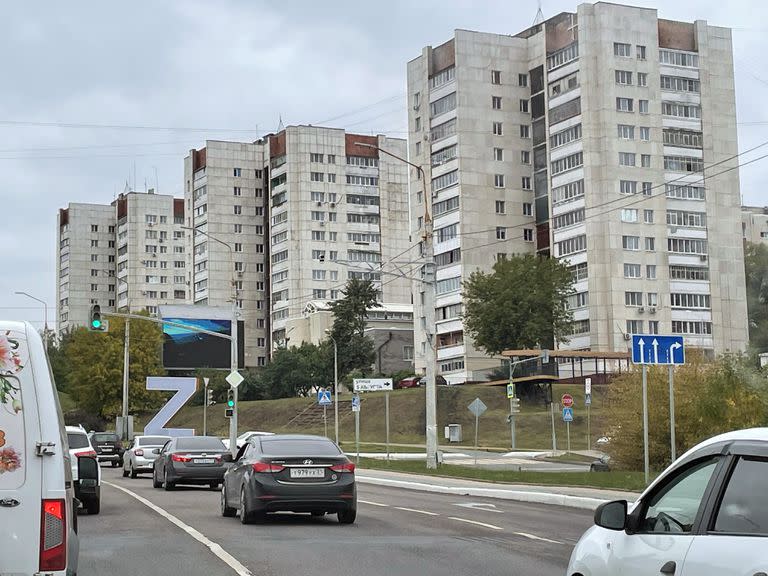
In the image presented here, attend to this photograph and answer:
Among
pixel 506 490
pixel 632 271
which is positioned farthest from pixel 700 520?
pixel 632 271

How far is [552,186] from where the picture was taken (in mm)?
104875

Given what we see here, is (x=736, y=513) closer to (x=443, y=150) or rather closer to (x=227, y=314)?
(x=227, y=314)

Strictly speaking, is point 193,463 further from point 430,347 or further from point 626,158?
point 626,158

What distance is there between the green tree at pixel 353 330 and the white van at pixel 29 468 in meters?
105

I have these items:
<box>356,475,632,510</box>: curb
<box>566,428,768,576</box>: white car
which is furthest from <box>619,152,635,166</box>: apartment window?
<box>566,428,768,576</box>: white car

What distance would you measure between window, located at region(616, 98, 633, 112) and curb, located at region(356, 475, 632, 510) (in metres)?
69.5

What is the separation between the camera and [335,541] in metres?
16.3

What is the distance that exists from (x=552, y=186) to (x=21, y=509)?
326 ft

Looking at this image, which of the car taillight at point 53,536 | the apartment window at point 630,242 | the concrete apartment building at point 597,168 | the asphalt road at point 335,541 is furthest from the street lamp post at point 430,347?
the apartment window at point 630,242

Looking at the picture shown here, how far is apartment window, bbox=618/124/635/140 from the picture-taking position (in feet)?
331

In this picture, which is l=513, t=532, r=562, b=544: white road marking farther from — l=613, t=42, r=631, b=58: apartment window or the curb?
l=613, t=42, r=631, b=58: apartment window

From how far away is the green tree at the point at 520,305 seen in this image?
308ft

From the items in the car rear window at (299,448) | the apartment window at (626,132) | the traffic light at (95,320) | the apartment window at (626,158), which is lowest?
the car rear window at (299,448)

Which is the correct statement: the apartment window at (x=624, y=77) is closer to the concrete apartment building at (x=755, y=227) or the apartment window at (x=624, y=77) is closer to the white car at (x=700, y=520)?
the concrete apartment building at (x=755, y=227)
